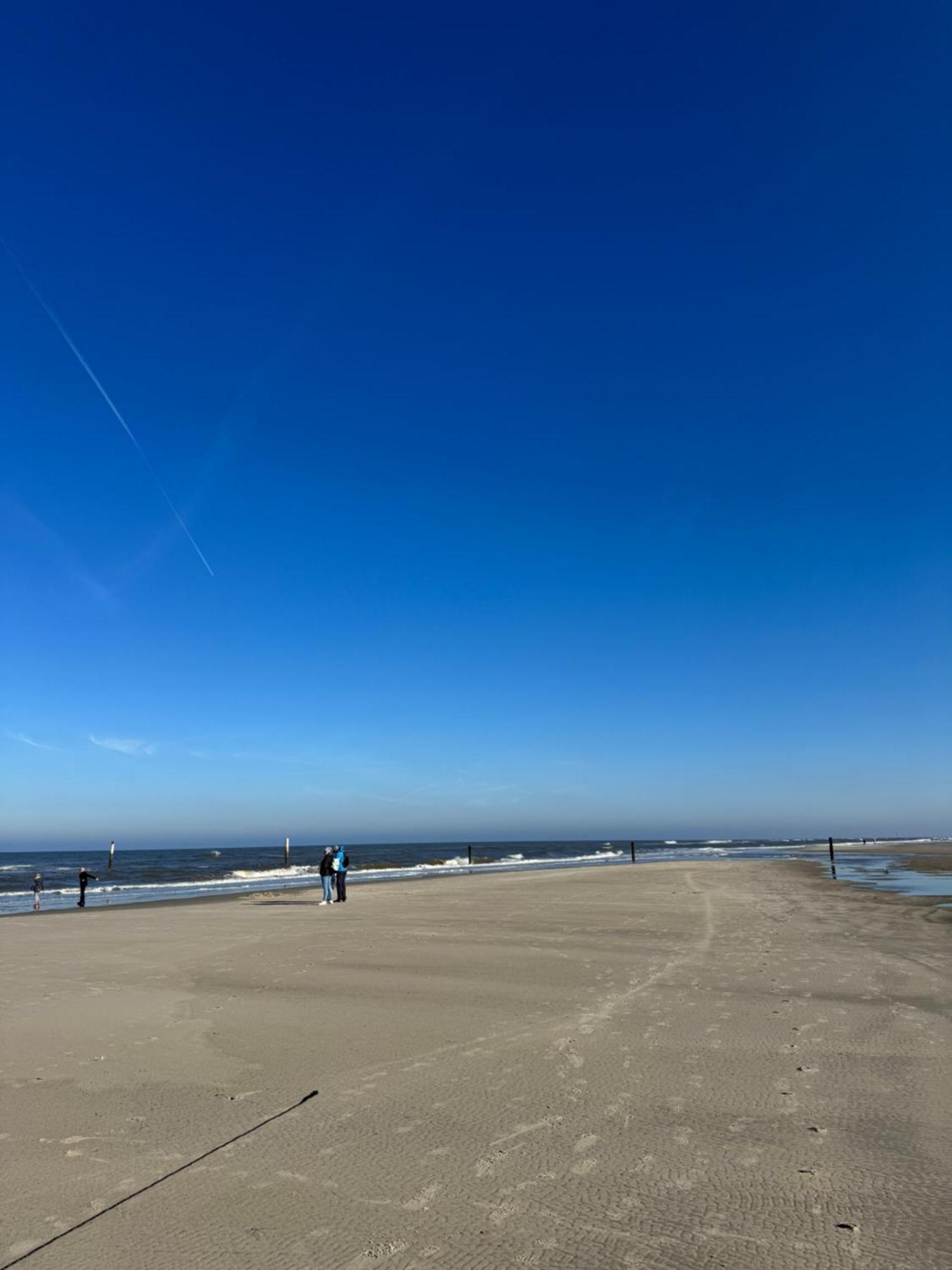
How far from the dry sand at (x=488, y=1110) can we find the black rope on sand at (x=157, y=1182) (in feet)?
0.17

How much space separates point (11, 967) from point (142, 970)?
2497 mm

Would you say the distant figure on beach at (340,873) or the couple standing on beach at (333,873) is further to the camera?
the distant figure on beach at (340,873)

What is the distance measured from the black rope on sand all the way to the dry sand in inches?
2.1

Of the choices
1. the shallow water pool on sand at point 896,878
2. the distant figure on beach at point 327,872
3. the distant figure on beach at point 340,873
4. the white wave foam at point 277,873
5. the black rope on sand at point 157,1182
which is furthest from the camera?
the white wave foam at point 277,873

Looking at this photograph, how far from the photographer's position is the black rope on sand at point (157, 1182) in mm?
3930

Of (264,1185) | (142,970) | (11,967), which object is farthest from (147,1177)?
(11,967)

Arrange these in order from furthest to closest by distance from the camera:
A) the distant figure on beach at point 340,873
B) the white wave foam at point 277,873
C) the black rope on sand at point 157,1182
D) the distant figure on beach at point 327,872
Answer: the white wave foam at point 277,873, the distant figure on beach at point 340,873, the distant figure on beach at point 327,872, the black rope on sand at point 157,1182

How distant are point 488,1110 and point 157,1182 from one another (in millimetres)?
2256

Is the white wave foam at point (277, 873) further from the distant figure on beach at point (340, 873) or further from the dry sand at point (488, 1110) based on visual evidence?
the dry sand at point (488, 1110)

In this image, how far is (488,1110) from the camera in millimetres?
5828

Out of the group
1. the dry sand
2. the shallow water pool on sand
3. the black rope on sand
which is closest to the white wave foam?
the shallow water pool on sand

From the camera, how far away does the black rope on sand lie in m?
3.93

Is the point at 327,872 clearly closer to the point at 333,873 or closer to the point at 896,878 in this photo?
the point at 333,873

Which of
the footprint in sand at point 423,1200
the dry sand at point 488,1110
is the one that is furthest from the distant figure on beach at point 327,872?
the footprint in sand at point 423,1200
